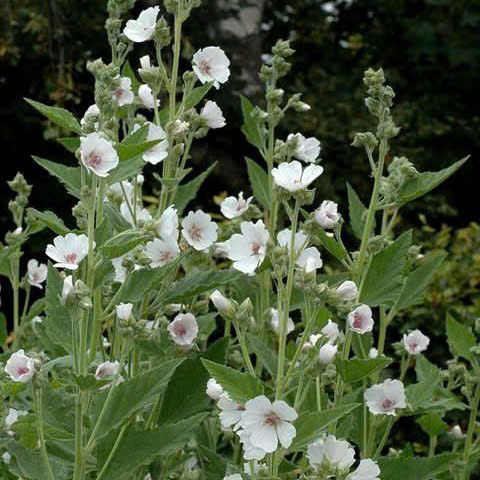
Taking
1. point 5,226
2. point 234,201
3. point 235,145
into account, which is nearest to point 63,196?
point 5,226

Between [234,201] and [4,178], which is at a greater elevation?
[234,201]

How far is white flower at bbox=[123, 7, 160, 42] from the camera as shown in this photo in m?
1.52

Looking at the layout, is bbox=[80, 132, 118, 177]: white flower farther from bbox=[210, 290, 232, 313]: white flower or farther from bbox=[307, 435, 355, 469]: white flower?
bbox=[307, 435, 355, 469]: white flower

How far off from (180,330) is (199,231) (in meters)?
0.17

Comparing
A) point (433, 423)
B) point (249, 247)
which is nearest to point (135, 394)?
point (249, 247)

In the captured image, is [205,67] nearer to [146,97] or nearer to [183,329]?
[146,97]

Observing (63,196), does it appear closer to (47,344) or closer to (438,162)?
(438,162)

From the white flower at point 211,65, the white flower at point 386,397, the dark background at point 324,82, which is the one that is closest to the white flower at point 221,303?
the white flower at point 386,397

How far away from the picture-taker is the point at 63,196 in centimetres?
496

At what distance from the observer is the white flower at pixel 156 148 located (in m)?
1.42

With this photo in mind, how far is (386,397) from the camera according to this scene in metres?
1.47

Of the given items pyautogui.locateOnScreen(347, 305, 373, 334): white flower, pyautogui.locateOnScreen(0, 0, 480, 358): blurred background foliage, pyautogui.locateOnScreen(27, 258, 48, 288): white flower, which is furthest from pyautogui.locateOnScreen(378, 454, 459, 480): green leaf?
pyautogui.locateOnScreen(0, 0, 480, 358): blurred background foliage

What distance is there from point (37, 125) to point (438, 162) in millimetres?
2433

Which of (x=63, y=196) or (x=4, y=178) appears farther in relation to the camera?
(x=4, y=178)
